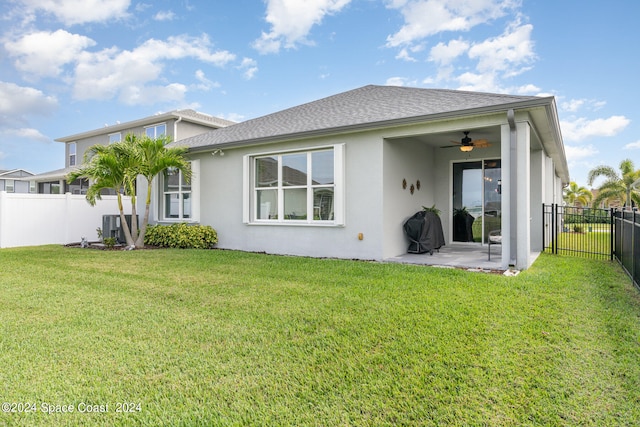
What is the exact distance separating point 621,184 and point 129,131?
30.8 meters

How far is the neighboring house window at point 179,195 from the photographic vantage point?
1022cm

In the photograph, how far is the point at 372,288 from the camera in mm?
5043

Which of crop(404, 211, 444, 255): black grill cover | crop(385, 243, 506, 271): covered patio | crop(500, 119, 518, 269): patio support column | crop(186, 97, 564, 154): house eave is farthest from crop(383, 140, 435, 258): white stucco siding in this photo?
crop(500, 119, 518, 269): patio support column

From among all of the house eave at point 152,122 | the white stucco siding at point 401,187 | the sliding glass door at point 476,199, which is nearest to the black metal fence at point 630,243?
the sliding glass door at point 476,199

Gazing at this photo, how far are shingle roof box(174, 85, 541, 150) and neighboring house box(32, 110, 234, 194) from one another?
7.99m

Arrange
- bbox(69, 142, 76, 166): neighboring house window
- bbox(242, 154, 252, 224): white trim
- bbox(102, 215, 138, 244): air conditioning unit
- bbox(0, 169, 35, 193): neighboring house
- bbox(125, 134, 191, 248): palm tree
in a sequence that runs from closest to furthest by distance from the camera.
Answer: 1. bbox(242, 154, 252, 224): white trim
2. bbox(125, 134, 191, 248): palm tree
3. bbox(102, 215, 138, 244): air conditioning unit
4. bbox(69, 142, 76, 166): neighboring house window
5. bbox(0, 169, 35, 193): neighboring house

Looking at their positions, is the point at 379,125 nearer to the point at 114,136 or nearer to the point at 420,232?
the point at 420,232

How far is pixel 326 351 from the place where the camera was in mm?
2967

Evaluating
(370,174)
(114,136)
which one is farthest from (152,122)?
(370,174)

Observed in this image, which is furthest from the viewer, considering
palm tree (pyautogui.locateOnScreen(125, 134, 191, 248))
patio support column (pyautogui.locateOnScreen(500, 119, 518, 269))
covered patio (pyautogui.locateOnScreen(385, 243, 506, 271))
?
palm tree (pyautogui.locateOnScreen(125, 134, 191, 248))

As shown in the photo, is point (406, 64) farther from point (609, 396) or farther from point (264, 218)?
point (609, 396)

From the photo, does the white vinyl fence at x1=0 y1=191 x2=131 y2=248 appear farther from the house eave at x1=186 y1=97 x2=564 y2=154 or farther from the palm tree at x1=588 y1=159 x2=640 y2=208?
the palm tree at x1=588 y1=159 x2=640 y2=208

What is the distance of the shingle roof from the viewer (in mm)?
6898

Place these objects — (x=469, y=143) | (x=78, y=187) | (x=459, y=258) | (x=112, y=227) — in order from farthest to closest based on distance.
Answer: (x=78, y=187) → (x=112, y=227) → (x=469, y=143) → (x=459, y=258)
